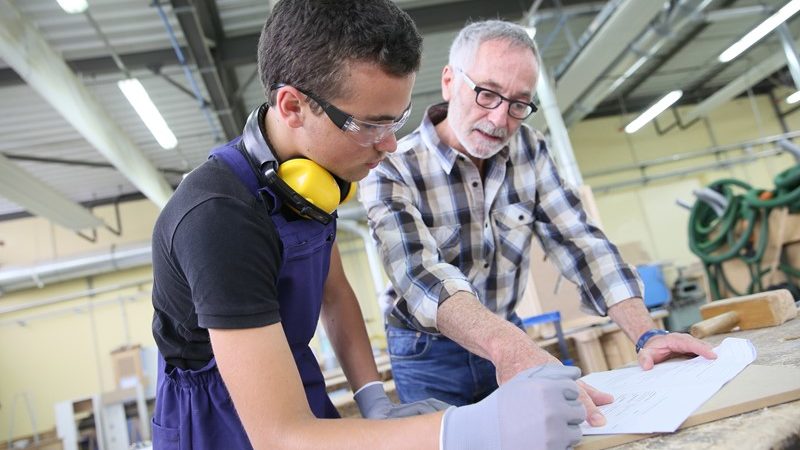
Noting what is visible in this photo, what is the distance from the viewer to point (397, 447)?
27.2 inches

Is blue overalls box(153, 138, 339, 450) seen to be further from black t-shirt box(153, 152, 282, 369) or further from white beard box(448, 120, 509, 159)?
white beard box(448, 120, 509, 159)

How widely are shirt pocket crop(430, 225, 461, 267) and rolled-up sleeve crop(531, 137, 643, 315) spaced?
30cm

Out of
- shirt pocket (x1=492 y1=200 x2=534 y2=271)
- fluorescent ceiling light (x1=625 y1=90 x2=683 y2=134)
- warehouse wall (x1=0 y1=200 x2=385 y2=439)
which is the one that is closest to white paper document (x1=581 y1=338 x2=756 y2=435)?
shirt pocket (x1=492 y1=200 x2=534 y2=271)

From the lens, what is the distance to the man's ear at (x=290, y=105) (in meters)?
0.92

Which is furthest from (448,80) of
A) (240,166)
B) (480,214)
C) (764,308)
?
(764,308)

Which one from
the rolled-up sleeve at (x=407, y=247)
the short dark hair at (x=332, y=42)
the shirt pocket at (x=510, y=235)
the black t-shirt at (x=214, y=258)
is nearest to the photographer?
the black t-shirt at (x=214, y=258)

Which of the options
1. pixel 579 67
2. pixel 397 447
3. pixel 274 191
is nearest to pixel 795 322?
pixel 397 447

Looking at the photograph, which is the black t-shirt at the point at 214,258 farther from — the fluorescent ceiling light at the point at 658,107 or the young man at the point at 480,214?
the fluorescent ceiling light at the point at 658,107

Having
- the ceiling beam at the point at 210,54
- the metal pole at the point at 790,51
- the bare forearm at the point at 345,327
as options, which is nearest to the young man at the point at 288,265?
the bare forearm at the point at 345,327

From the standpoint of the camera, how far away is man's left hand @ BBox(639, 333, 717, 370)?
108 centimetres

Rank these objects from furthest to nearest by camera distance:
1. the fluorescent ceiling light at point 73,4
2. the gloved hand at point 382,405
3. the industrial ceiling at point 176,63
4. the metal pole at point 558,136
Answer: the metal pole at point 558,136, the industrial ceiling at point 176,63, the fluorescent ceiling light at point 73,4, the gloved hand at point 382,405

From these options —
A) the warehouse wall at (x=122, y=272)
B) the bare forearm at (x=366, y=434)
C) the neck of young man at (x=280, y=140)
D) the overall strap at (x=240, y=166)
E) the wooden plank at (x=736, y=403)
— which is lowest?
the wooden plank at (x=736, y=403)

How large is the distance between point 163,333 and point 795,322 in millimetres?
1356

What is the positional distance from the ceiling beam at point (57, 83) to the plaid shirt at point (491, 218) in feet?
12.0
